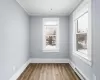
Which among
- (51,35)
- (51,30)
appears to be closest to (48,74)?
(51,35)

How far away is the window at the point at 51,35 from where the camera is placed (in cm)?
587

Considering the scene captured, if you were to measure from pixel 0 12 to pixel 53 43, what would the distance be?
377cm

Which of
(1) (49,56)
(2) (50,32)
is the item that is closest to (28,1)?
(2) (50,32)

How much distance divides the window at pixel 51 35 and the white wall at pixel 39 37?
21cm

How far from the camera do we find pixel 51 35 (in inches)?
233

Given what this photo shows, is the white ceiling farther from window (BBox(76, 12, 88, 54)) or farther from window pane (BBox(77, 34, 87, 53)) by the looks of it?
window pane (BBox(77, 34, 87, 53))

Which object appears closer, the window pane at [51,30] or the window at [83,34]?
the window at [83,34]

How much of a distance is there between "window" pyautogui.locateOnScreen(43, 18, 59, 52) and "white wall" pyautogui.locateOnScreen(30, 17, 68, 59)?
207 mm

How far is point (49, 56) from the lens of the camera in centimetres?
586

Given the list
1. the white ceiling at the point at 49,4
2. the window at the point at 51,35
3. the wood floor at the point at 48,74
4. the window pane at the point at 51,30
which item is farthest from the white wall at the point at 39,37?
the wood floor at the point at 48,74

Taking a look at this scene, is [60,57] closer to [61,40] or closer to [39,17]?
[61,40]

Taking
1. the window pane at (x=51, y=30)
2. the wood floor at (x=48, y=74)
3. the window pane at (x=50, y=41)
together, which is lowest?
the wood floor at (x=48, y=74)

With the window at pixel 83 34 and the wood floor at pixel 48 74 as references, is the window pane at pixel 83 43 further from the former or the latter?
the wood floor at pixel 48 74

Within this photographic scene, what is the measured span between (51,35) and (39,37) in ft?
2.09
